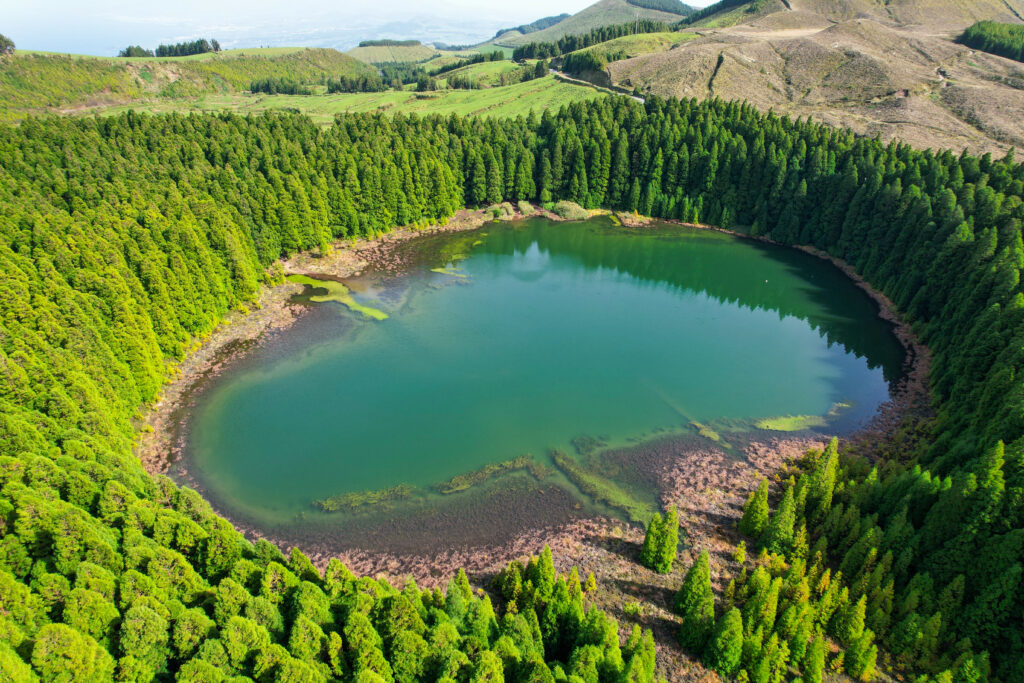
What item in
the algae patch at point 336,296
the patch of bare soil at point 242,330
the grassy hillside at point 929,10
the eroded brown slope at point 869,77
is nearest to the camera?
the patch of bare soil at point 242,330

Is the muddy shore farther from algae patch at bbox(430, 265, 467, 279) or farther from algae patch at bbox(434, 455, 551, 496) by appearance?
algae patch at bbox(430, 265, 467, 279)

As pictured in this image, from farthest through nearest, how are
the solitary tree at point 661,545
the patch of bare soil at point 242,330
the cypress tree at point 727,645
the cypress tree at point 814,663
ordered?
1. the patch of bare soil at point 242,330
2. the solitary tree at point 661,545
3. the cypress tree at point 727,645
4. the cypress tree at point 814,663

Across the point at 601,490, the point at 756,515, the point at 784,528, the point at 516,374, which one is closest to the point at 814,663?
the point at 784,528

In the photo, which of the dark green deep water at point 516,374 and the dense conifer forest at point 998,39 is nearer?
the dark green deep water at point 516,374

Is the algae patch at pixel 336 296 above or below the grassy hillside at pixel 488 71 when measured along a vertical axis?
below

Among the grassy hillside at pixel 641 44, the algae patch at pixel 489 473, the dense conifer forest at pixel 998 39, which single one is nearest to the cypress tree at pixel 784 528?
the algae patch at pixel 489 473

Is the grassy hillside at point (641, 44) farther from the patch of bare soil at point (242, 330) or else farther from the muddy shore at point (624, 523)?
the muddy shore at point (624, 523)
